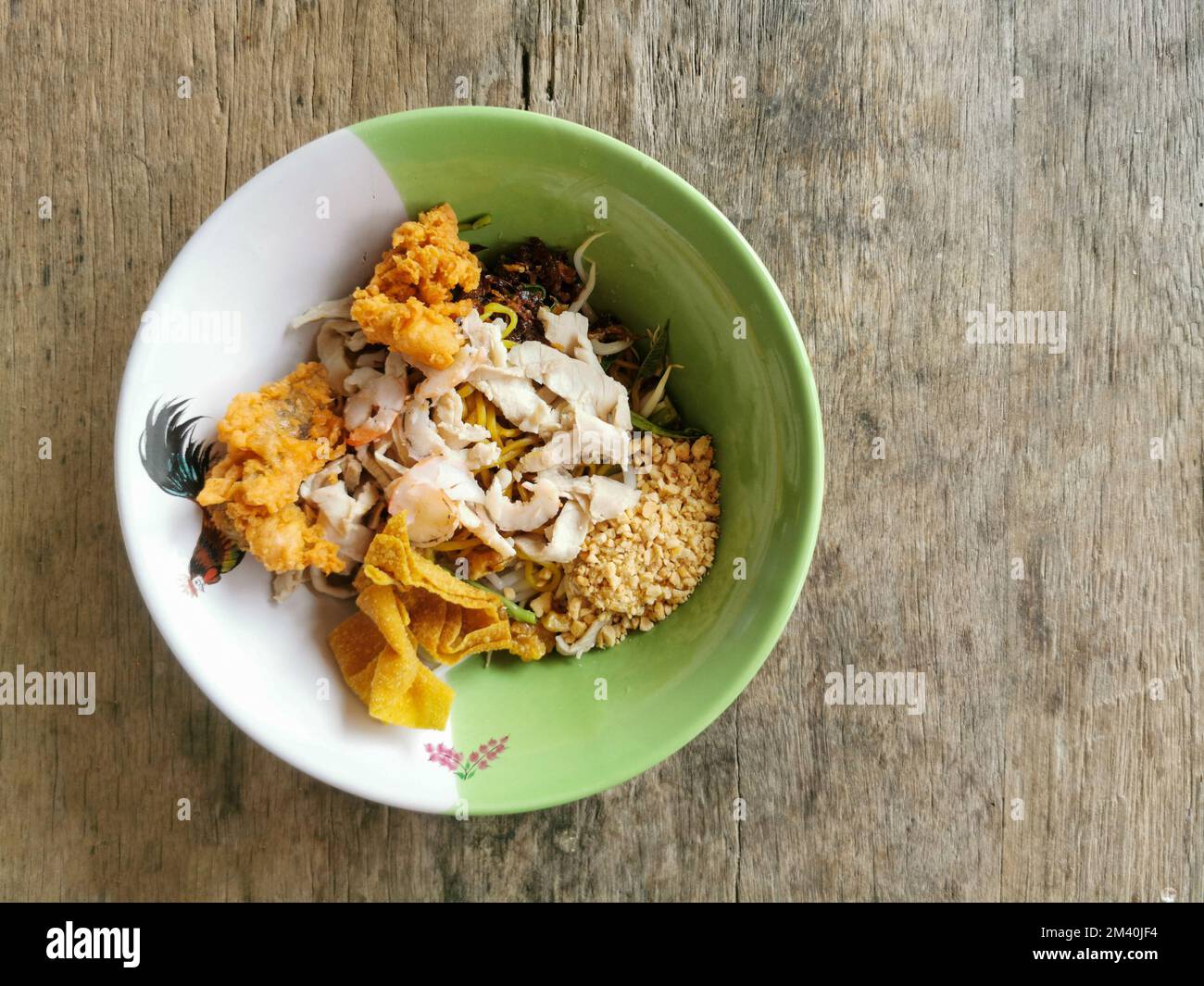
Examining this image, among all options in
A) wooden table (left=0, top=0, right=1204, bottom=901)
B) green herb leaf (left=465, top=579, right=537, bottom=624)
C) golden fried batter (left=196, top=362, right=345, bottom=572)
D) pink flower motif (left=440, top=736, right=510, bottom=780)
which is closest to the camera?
golden fried batter (left=196, top=362, right=345, bottom=572)

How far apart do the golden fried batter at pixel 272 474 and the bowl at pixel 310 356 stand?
0.22ft

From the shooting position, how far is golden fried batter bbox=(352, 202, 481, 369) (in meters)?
1.48

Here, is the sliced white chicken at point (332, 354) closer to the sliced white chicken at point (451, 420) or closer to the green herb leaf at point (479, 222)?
the sliced white chicken at point (451, 420)

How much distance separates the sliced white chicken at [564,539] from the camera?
1.62 metres

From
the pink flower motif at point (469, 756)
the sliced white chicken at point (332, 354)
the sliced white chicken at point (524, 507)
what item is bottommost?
the pink flower motif at point (469, 756)

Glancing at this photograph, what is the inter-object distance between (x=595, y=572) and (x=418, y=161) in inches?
30.7

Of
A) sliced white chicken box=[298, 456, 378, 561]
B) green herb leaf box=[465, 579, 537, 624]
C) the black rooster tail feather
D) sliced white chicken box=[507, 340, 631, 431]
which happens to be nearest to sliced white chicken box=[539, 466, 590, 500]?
sliced white chicken box=[507, 340, 631, 431]

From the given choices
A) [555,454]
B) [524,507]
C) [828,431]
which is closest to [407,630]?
[524,507]

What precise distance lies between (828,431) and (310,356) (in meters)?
1.07

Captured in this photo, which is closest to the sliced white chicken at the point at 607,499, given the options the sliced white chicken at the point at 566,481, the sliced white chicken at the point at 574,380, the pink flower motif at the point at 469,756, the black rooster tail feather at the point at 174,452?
the sliced white chicken at the point at 566,481

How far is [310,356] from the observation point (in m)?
1.63

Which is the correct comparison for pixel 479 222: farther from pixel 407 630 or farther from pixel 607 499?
pixel 407 630

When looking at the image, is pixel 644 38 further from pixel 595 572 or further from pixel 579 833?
pixel 579 833

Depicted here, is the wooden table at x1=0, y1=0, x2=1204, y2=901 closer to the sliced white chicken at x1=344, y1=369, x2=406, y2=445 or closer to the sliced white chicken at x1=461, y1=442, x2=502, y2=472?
the sliced white chicken at x1=344, y1=369, x2=406, y2=445
